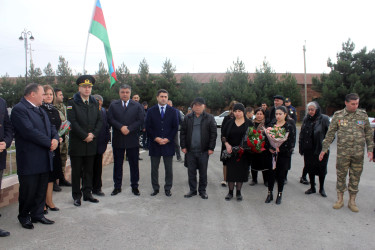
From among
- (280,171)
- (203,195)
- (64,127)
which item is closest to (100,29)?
(64,127)

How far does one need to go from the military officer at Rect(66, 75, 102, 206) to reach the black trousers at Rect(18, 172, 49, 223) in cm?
80

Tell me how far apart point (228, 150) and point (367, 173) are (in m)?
4.31

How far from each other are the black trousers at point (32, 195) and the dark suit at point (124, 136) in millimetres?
1606

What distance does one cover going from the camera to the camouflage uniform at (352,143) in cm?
461

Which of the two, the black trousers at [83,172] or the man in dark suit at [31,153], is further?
the black trousers at [83,172]

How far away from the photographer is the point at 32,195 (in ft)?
12.3

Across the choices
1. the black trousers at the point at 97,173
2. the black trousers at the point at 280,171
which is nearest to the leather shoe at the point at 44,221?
the black trousers at the point at 97,173

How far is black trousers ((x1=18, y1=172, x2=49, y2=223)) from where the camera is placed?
12.2 feet

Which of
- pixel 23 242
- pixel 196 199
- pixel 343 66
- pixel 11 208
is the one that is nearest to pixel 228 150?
pixel 196 199

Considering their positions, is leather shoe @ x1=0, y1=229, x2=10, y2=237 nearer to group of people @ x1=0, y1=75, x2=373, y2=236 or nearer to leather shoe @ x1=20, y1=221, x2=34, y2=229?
group of people @ x1=0, y1=75, x2=373, y2=236

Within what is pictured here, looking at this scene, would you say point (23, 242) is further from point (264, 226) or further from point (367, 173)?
point (367, 173)

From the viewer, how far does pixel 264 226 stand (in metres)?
3.88

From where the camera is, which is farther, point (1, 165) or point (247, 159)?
point (247, 159)

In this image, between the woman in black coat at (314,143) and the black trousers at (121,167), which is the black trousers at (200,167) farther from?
the woman in black coat at (314,143)
